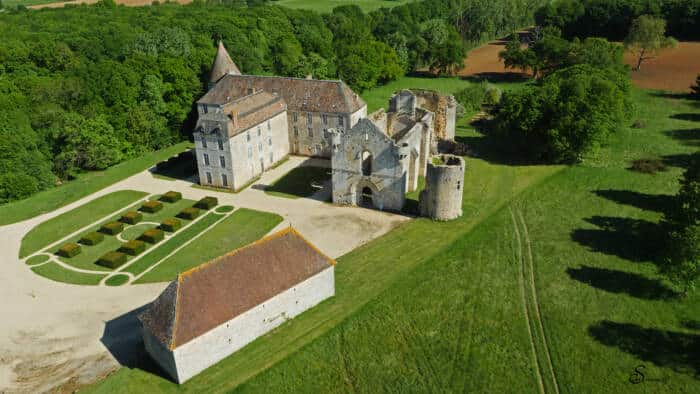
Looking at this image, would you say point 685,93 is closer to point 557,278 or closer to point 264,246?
point 557,278

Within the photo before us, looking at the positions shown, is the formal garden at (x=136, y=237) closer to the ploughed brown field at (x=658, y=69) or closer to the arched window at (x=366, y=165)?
the arched window at (x=366, y=165)

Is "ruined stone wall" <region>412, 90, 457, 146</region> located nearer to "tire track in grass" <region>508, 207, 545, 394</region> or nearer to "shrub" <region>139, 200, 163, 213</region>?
"tire track in grass" <region>508, 207, 545, 394</region>

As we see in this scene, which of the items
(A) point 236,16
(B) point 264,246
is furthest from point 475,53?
(B) point 264,246

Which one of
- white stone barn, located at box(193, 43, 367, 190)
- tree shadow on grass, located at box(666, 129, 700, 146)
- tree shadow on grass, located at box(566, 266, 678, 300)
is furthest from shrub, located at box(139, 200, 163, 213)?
tree shadow on grass, located at box(666, 129, 700, 146)

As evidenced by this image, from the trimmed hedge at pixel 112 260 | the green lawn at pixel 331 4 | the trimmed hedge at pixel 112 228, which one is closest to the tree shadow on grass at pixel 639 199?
the trimmed hedge at pixel 112 260

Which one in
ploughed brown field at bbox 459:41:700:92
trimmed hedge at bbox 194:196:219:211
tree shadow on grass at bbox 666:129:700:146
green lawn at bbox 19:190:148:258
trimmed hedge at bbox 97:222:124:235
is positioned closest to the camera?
green lawn at bbox 19:190:148:258
